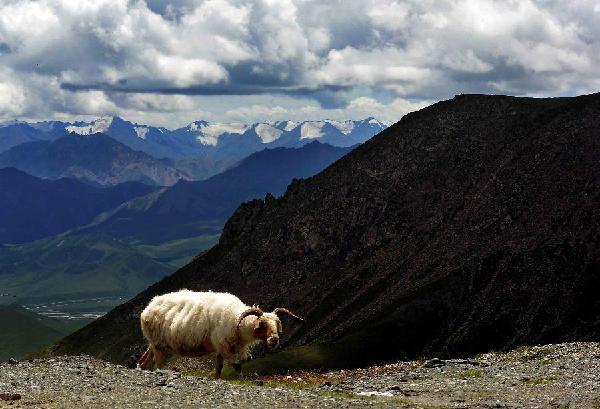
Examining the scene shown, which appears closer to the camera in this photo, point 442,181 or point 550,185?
point 550,185

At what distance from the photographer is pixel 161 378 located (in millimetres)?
26234

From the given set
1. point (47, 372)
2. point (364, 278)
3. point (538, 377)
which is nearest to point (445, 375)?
point (538, 377)

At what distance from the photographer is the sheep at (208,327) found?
31.8 meters

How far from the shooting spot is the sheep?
3184cm

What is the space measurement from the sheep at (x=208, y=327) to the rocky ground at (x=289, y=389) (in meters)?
3.54

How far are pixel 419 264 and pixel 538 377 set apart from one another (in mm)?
93503

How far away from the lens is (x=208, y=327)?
32.5 metres

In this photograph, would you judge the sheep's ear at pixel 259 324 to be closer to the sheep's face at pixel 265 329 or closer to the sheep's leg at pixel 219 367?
the sheep's face at pixel 265 329

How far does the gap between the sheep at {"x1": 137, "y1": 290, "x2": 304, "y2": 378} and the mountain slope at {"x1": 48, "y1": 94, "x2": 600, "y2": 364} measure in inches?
2434

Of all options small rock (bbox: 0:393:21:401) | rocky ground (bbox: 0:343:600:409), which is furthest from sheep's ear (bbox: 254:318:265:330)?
small rock (bbox: 0:393:21:401)

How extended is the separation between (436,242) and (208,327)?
97483 mm

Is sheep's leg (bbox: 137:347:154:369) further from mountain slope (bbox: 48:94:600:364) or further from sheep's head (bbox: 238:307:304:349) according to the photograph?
mountain slope (bbox: 48:94:600:364)

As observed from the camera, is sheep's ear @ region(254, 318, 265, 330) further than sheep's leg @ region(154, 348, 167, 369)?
No

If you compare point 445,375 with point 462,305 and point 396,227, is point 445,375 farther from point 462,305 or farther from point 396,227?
point 396,227
